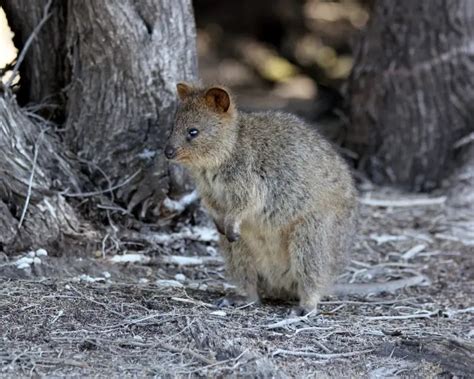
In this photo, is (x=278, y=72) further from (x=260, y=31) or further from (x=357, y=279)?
(x=357, y=279)

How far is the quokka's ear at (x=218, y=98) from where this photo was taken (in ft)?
20.8

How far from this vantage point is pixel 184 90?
654 cm

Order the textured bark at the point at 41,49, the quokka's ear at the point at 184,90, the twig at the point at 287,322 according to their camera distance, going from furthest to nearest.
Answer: the textured bark at the point at 41,49 → the quokka's ear at the point at 184,90 → the twig at the point at 287,322

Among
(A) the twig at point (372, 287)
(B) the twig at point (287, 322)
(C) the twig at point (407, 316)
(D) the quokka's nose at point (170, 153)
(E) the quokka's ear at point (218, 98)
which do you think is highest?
(E) the quokka's ear at point (218, 98)

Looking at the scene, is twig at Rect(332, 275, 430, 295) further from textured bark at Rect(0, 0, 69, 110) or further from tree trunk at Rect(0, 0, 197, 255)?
textured bark at Rect(0, 0, 69, 110)

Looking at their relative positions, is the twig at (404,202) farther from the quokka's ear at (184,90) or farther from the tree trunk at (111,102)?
the quokka's ear at (184,90)

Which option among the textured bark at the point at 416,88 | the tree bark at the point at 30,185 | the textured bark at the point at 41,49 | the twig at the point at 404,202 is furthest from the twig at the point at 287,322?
the textured bark at the point at 416,88

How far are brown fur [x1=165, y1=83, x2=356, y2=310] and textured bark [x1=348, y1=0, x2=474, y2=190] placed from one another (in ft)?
10.4

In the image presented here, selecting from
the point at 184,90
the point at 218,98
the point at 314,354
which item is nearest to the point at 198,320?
the point at 314,354

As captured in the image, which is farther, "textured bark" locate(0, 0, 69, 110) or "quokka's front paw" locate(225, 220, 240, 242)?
"textured bark" locate(0, 0, 69, 110)

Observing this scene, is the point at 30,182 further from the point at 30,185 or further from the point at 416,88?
the point at 416,88

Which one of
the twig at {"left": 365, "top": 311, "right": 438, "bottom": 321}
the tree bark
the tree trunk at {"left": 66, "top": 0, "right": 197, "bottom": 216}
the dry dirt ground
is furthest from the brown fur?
the tree bark

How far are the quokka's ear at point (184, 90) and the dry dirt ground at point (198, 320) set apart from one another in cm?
128

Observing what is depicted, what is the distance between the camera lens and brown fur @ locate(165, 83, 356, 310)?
638 centimetres
